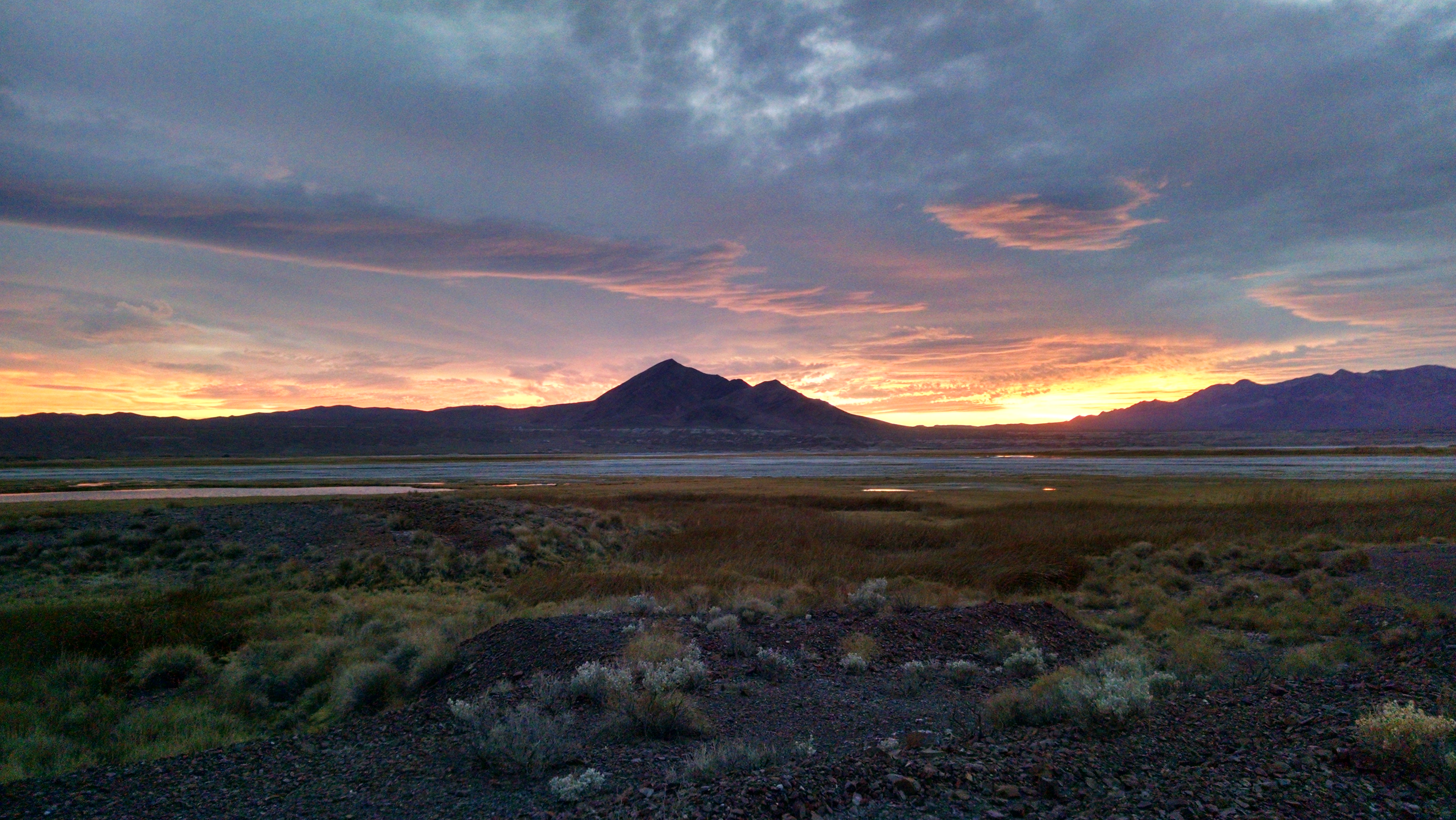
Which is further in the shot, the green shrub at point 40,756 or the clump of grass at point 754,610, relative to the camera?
the clump of grass at point 754,610

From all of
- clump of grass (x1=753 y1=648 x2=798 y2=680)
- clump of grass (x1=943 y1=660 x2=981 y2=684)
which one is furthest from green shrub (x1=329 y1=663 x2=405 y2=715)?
clump of grass (x1=943 y1=660 x2=981 y2=684)

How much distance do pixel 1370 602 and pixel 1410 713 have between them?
396 inches

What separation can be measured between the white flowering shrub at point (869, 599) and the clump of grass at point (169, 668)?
35.3ft

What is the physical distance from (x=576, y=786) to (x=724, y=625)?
604 centimetres

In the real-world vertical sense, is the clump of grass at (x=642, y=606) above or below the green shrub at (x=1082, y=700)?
below

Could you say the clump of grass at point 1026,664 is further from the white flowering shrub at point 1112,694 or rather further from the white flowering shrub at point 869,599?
A: the white flowering shrub at point 869,599

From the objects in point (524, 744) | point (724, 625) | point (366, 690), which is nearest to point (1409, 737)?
point (524, 744)

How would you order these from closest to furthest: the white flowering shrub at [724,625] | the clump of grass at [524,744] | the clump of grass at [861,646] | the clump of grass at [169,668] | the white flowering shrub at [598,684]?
the clump of grass at [524,744] → the white flowering shrub at [598,684] → the clump of grass at [861,646] → the clump of grass at [169,668] → the white flowering shrub at [724,625]

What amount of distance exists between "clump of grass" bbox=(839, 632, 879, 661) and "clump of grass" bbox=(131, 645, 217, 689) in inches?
380

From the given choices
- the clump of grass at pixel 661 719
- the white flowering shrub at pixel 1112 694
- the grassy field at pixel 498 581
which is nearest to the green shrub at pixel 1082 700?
the white flowering shrub at pixel 1112 694

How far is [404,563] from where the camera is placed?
66.9ft

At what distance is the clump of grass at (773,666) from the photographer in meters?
9.50

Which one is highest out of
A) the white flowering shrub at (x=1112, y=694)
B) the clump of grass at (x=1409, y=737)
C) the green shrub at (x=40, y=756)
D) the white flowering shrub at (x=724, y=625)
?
the clump of grass at (x=1409, y=737)

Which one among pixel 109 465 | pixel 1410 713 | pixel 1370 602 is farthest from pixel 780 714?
pixel 109 465
